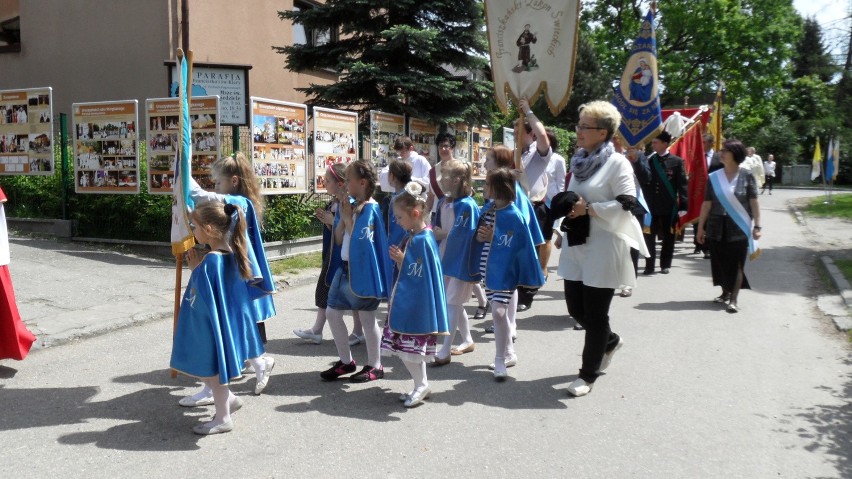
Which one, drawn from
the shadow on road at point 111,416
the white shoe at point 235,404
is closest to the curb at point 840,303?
the white shoe at point 235,404

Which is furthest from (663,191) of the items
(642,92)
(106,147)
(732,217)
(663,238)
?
(106,147)

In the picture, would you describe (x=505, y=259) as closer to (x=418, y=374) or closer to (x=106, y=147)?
(x=418, y=374)

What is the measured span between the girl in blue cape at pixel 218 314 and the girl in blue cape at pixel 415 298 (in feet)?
3.02

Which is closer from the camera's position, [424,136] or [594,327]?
[594,327]

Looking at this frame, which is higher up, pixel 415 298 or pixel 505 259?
pixel 505 259

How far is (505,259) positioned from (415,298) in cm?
105

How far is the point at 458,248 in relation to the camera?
6.12 metres

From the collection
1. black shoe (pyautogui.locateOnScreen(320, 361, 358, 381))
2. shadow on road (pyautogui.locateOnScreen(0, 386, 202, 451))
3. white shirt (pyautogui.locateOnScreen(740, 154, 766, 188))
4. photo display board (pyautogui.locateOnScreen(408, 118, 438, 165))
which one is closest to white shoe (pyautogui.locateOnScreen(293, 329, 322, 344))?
black shoe (pyautogui.locateOnScreen(320, 361, 358, 381))

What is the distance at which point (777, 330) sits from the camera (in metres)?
7.23

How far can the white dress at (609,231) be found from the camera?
5.12 meters

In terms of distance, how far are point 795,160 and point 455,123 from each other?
46.8m

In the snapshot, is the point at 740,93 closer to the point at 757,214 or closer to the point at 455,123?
the point at 455,123

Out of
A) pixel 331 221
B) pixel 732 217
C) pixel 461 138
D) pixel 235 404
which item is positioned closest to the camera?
pixel 235 404

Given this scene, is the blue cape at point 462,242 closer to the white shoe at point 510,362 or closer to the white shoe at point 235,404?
the white shoe at point 510,362
